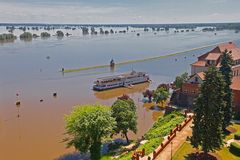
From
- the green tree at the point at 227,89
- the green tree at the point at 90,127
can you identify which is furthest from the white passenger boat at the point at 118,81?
the green tree at the point at 90,127

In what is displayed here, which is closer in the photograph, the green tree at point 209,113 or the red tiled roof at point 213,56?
the green tree at point 209,113

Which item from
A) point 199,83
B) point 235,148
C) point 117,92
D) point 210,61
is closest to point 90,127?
point 235,148

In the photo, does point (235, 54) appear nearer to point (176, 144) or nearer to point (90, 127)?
point (176, 144)

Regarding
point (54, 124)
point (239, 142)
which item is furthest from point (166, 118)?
point (54, 124)

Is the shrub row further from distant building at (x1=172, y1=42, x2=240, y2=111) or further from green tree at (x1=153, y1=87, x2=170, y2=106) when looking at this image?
green tree at (x1=153, y1=87, x2=170, y2=106)

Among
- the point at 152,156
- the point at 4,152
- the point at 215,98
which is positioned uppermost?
the point at 215,98

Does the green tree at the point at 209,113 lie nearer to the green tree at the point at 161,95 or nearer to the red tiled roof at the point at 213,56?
the green tree at the point at 161,95

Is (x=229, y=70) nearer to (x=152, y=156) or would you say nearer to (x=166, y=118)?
(x=166, y=118)
